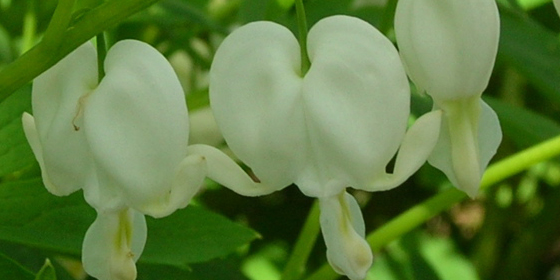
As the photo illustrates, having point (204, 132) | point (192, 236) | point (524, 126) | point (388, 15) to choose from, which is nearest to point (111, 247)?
point (192, 236)

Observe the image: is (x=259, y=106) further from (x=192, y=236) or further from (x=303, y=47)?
(x=192, y=236)

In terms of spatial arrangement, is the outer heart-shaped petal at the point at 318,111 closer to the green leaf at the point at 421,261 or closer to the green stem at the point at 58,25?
the green stem at the point at 58,25

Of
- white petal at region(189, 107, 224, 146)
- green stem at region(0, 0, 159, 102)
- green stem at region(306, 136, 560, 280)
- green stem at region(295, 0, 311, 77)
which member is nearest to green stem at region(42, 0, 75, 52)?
green stem at region(0, 0, 159, 102)

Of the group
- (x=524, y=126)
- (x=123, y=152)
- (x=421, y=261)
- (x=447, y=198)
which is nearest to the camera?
(x=123, y=152)

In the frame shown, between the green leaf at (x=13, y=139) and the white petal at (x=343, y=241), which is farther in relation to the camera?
the green leaf at (x=13, y=139)

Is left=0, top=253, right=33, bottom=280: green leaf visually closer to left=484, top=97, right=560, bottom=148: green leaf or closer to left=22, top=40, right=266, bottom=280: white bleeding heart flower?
left=22, top=40, right=266, bottom=280: white bleeding heart flower

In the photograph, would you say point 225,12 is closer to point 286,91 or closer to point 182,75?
point 182,75

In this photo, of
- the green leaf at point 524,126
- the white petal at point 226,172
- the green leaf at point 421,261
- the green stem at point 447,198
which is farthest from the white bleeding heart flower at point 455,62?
the green leaf at point 421,261
